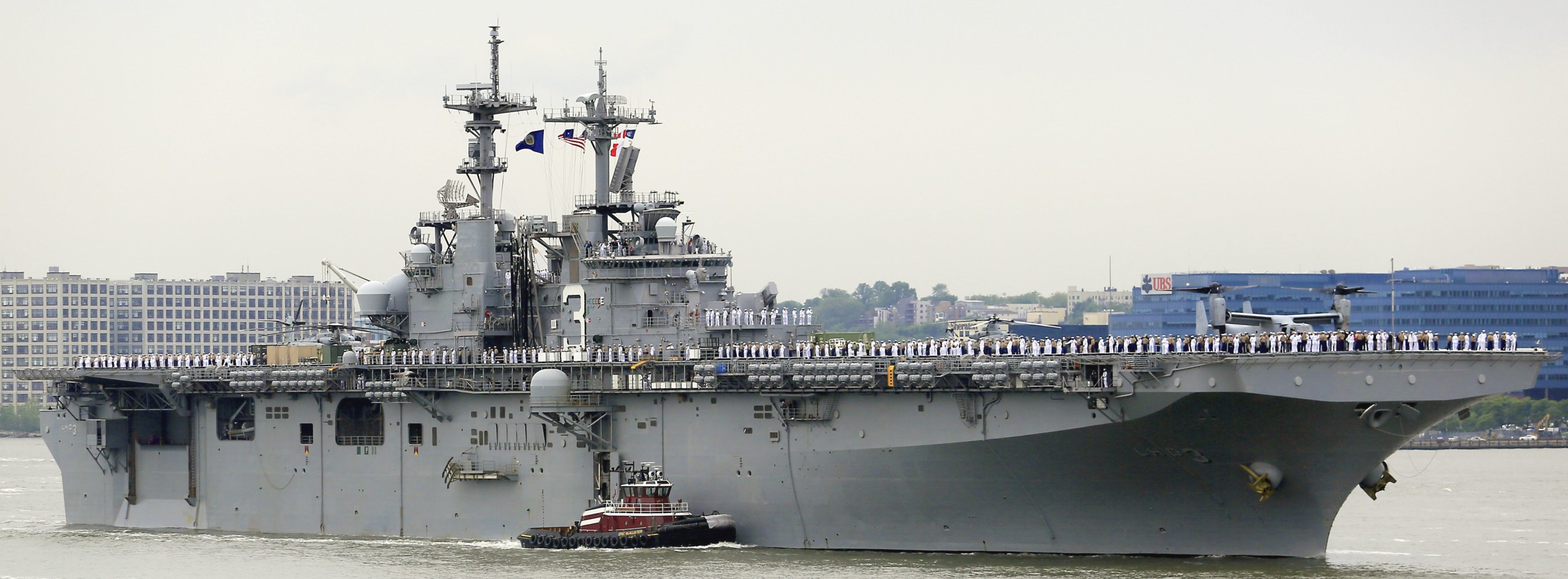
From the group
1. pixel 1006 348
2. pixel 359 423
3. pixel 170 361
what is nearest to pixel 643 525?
pixel 1006 348

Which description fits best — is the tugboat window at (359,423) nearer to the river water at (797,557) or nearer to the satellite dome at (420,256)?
the river water at (797,557)

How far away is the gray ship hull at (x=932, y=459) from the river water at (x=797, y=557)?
21.5 inches

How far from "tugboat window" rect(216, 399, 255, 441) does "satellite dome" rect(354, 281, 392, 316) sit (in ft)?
11.6

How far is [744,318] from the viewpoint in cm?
4078

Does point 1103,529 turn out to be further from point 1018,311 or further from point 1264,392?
point 1018,311

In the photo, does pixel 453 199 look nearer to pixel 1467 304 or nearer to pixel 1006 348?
pixel 1006 348

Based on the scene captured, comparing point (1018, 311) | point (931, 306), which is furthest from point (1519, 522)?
point (931, 306)

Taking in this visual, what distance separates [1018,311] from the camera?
5610 inches

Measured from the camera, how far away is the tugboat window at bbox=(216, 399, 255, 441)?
4491 cm

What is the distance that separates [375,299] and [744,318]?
989 centimetres

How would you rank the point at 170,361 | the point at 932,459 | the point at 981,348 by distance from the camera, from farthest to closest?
the point at 170,361 → the point at 981,348 → the point at 932,459

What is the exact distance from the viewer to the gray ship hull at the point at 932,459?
107 feet

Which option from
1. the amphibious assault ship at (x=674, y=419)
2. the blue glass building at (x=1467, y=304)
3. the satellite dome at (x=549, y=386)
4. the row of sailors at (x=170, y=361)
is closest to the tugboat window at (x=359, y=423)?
the amphibious assault ship at (x=674, y=419)

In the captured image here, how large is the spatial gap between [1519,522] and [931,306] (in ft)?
367
